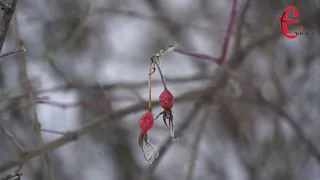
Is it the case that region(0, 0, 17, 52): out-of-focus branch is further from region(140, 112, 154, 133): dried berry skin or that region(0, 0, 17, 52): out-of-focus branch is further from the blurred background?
the blurred background

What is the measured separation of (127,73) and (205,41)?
551mm

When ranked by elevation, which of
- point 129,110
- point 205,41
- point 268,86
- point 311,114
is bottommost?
point 129,110

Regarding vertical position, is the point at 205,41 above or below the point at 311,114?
above

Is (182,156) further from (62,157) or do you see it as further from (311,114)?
(311,114)

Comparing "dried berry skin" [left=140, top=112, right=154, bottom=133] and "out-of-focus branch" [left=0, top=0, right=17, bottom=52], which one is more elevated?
"out-of-focus branch" [left=0, top=0, right=17, bottom=52]

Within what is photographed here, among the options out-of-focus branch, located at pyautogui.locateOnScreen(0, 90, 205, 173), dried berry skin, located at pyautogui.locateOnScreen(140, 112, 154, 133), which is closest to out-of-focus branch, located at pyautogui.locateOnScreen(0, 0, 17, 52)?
dried berry skin, located at pyautogui.locateOnScreen(140, 112, 154, 133)

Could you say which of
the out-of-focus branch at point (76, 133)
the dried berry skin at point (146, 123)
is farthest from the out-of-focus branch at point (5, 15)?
the out-of-focus branch at point (76, 133)

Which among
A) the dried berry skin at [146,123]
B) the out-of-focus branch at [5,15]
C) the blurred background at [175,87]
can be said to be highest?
the blurred background at [175,87]

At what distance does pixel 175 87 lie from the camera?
9.09 feet

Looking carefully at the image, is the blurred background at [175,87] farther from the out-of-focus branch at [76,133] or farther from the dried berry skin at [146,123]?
the dried berry skin at [146,123]

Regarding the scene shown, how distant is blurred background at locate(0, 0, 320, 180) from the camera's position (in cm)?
164

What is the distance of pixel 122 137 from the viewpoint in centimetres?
271

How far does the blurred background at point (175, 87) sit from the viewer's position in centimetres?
164

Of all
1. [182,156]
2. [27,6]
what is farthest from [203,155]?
[27,6]
